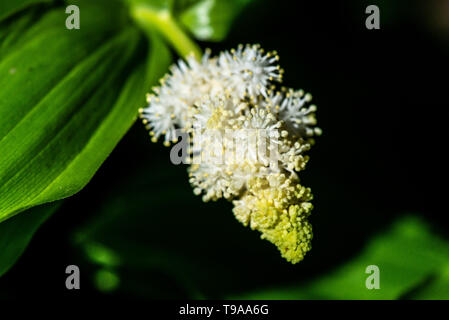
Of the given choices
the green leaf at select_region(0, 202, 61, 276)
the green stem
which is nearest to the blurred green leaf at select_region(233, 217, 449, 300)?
the green leaf at select_region(0, 202, 61, 276)

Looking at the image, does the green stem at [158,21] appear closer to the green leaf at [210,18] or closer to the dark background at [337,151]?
the green leaf at [210,18]

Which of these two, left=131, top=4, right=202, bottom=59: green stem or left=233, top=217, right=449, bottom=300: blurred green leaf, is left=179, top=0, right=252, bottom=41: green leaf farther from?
left=233, top=217, right=449, bottom=300: blurred green leaf

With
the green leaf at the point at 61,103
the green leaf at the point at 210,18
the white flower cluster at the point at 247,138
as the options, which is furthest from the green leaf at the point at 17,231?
the green leaf at the point at 210,18

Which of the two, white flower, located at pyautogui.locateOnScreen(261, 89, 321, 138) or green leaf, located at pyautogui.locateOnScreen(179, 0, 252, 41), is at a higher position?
green leaf, located at pyautogui.locateOnScreen(179, 0, 252, 41)

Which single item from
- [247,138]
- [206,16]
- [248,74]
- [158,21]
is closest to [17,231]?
[247,138]

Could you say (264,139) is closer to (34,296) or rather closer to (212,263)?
(212,263)

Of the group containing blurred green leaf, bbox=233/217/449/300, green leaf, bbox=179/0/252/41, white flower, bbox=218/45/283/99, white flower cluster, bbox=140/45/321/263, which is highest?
green leaf, bbox=179/0/252/41

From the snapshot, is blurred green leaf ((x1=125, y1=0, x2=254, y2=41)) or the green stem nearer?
the green stem
